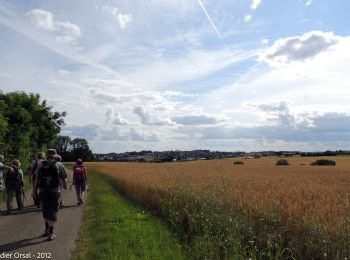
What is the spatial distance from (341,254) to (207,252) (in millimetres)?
2681

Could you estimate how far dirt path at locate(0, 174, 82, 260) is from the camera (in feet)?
29.1

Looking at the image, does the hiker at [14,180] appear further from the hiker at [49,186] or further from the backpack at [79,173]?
the hiker at [49,186]

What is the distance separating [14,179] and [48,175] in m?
5.78

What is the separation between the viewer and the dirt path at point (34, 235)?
8861mm

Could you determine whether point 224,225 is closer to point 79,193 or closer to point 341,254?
point 341,254

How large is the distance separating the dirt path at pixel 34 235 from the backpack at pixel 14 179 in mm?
1001

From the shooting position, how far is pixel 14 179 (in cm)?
1543

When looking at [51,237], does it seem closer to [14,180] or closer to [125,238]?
[125,238]

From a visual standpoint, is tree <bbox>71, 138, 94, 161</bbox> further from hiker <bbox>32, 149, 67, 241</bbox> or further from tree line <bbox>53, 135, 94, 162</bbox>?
hiker <bbox>32, 149, 67, 241</bbox>

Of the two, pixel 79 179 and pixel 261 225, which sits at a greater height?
pixel 79 179

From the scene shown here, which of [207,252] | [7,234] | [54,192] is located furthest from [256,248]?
[7,234]

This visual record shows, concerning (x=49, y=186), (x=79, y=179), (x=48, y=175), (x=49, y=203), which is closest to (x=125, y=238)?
(x=49, y=203)

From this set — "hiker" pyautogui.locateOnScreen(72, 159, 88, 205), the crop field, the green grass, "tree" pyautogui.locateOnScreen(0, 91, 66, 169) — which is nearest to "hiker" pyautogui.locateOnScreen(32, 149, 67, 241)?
the green grass

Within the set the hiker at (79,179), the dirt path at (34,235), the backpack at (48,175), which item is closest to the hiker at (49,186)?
the backpack at (48,175)
